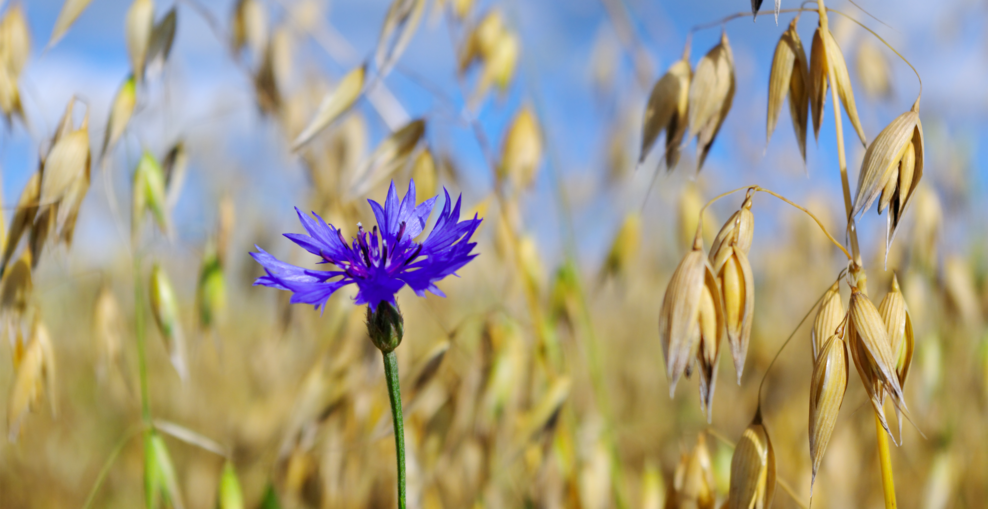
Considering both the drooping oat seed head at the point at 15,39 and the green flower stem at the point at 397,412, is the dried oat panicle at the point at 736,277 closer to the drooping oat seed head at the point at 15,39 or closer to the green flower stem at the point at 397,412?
the green flower stem at the point at 397,412

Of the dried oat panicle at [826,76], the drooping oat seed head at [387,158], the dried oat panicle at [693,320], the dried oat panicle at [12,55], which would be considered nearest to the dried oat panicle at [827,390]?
the dried oat panicle at [693,320]

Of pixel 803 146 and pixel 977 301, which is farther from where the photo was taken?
pixel 977 301

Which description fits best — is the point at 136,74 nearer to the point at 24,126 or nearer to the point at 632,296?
the point at 24,126

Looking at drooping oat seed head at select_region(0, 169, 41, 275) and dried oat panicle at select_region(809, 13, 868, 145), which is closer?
dried oat panicle at select_region(809, 13, 868, 145)

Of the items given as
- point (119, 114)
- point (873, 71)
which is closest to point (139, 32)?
point (119, 114)

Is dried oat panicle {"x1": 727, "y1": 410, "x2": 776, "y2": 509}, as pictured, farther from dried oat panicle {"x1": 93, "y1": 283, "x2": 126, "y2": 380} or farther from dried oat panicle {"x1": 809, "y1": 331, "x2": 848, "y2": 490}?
dried oat panicle {"x1": 93, "y1": 283, "x2": 126, "y2": 380}

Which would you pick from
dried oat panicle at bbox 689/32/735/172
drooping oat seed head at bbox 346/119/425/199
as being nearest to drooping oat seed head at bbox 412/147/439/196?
drooping oat seed head at bbox 346/119/425/199

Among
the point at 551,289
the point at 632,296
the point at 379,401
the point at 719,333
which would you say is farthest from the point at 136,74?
the point at 632,296
